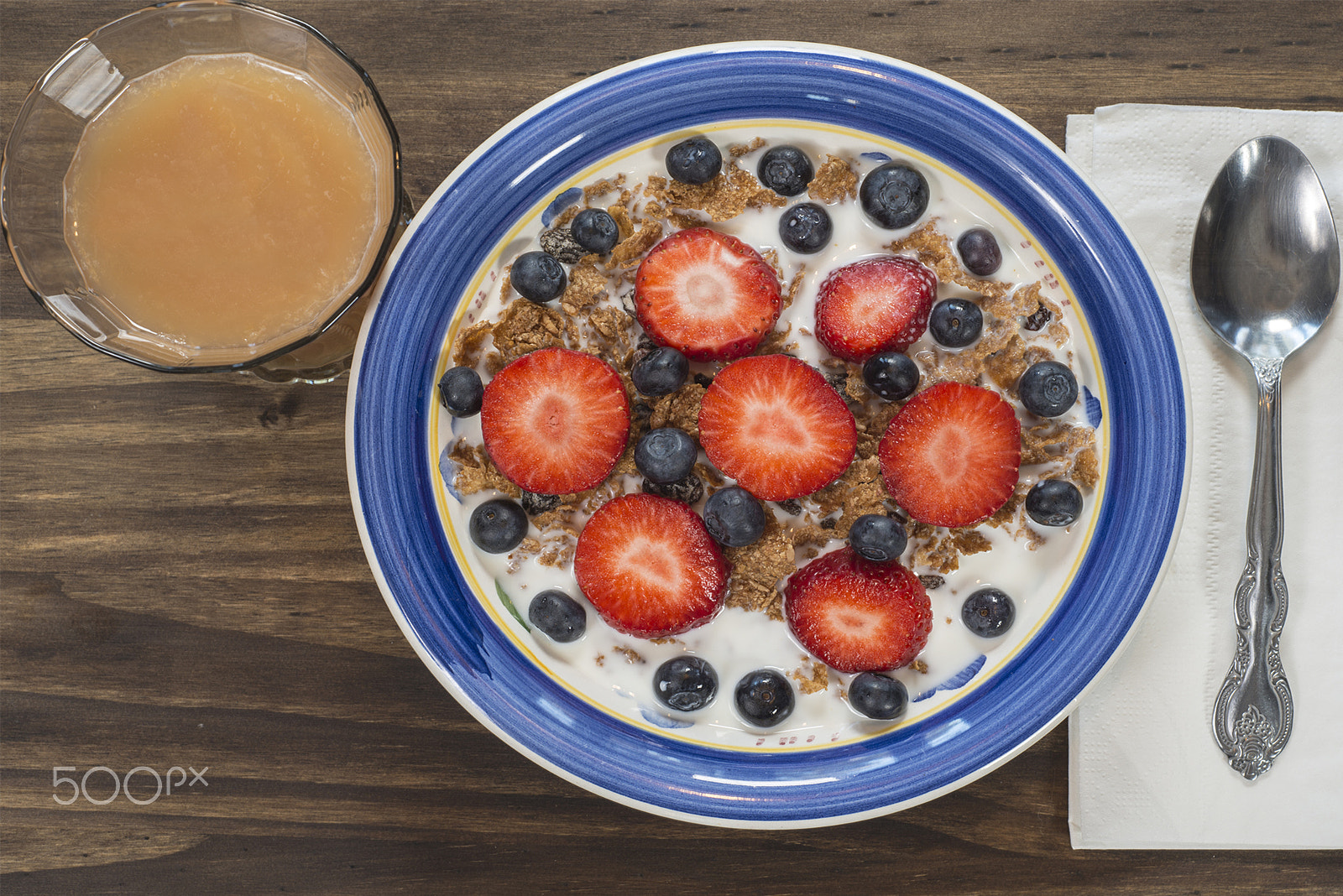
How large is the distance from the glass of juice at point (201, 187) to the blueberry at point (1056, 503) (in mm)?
812

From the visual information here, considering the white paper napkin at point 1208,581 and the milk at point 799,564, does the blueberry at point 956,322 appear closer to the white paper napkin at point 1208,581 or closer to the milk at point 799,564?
the milk at point 799,564

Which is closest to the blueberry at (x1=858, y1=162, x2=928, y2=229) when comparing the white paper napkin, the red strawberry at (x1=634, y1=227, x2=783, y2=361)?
the red strawberry at (x1=634, y1=227, x2=783, y2=361)

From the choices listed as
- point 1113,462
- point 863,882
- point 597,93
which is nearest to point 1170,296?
point 1113,462

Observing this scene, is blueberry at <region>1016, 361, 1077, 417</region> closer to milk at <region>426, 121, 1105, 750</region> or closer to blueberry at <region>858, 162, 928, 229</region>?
milk at <region>426, 121, 1105, 750</region>

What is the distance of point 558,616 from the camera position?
0.94 m

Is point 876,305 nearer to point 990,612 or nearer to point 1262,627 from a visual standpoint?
point 990,612

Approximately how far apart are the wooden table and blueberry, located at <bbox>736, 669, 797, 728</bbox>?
0.26 m

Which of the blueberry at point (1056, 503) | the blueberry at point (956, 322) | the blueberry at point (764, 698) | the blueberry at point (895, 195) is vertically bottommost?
the blueberry at point (764, 698)

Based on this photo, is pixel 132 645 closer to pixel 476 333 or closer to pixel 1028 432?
pixel 476 333

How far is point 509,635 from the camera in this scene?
98 cm

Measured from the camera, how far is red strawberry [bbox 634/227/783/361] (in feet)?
2.98

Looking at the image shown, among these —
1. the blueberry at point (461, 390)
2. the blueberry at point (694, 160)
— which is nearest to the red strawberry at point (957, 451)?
the blueberry at point (694, 160)

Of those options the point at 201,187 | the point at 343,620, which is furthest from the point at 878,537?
the point at 201,187

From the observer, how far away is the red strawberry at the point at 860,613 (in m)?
0.92
